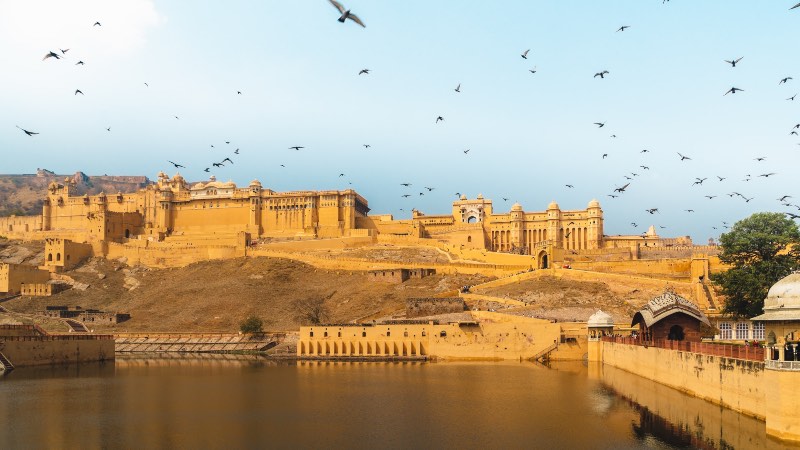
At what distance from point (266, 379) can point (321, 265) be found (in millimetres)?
37359

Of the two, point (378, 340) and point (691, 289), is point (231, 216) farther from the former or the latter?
point (691, 289)

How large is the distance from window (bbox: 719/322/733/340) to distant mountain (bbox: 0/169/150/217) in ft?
483

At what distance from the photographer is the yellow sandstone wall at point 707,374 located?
22688mm

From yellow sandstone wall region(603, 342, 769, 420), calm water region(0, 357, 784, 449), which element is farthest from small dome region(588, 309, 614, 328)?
yellow sandstone wall region(603, 342, 769, 420)

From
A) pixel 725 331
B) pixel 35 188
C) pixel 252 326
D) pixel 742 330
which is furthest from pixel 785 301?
pixel 35 188

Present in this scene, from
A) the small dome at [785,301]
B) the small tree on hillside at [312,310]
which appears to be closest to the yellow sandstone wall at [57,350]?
the small tree on hillside at [312,310]

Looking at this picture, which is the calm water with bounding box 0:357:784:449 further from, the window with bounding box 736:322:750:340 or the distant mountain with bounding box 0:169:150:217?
the distant mountain with bounding box 0:169:150:217

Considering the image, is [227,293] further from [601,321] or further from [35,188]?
[35,188]

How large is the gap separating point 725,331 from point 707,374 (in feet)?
54.3

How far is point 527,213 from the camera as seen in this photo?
87.7m

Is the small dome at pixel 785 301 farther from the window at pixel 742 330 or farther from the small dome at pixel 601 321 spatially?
the small dome at pixel 601 321

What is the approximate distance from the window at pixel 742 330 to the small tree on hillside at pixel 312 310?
2844 centimetres

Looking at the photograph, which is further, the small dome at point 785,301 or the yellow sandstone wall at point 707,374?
the yellow sandstone wall at point 707,374

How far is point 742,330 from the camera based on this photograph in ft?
138
